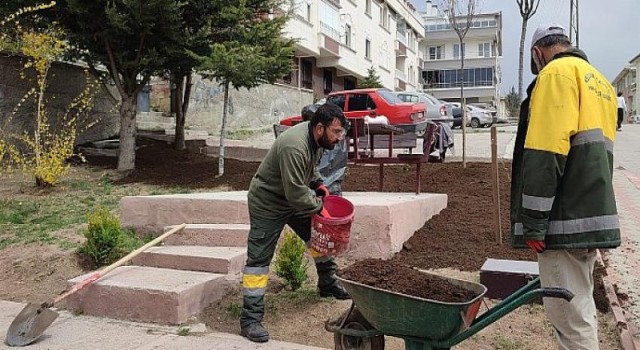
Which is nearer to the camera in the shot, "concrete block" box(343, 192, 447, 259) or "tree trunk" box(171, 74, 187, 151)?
"concrete block" box(343, 192, 447, 259)

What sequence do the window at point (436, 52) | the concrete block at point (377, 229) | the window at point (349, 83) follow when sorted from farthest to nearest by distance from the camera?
the window at point (436, 52), the window at point (349, 83), the concrete block at point (377, 229)

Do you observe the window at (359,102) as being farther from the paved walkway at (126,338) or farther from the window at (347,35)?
the window at (347,35)

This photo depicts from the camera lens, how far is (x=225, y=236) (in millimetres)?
6172

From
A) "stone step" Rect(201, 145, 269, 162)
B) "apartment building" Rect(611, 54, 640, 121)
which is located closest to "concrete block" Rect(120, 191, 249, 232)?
"stone step" Rect(201, 145, 269, 162)

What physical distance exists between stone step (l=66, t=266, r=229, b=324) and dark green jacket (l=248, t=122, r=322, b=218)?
3.37ft

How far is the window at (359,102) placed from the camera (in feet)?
57.1

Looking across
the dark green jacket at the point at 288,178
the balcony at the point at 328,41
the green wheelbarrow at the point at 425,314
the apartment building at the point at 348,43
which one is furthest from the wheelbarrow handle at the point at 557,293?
the balcony at the point at 328,41

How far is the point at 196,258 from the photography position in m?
5.64

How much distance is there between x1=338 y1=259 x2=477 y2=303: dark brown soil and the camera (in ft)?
11.0

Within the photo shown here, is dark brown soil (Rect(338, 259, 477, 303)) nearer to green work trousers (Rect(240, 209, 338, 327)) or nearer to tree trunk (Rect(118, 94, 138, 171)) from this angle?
green work trousers (Rect(240, 209, 338, 327))

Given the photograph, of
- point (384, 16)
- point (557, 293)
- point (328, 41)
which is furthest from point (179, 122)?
point (384, 16)

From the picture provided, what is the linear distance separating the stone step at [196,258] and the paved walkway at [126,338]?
865 mm

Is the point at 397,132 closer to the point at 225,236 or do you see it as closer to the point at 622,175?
the point at 225,236

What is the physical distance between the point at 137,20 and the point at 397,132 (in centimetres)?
545
